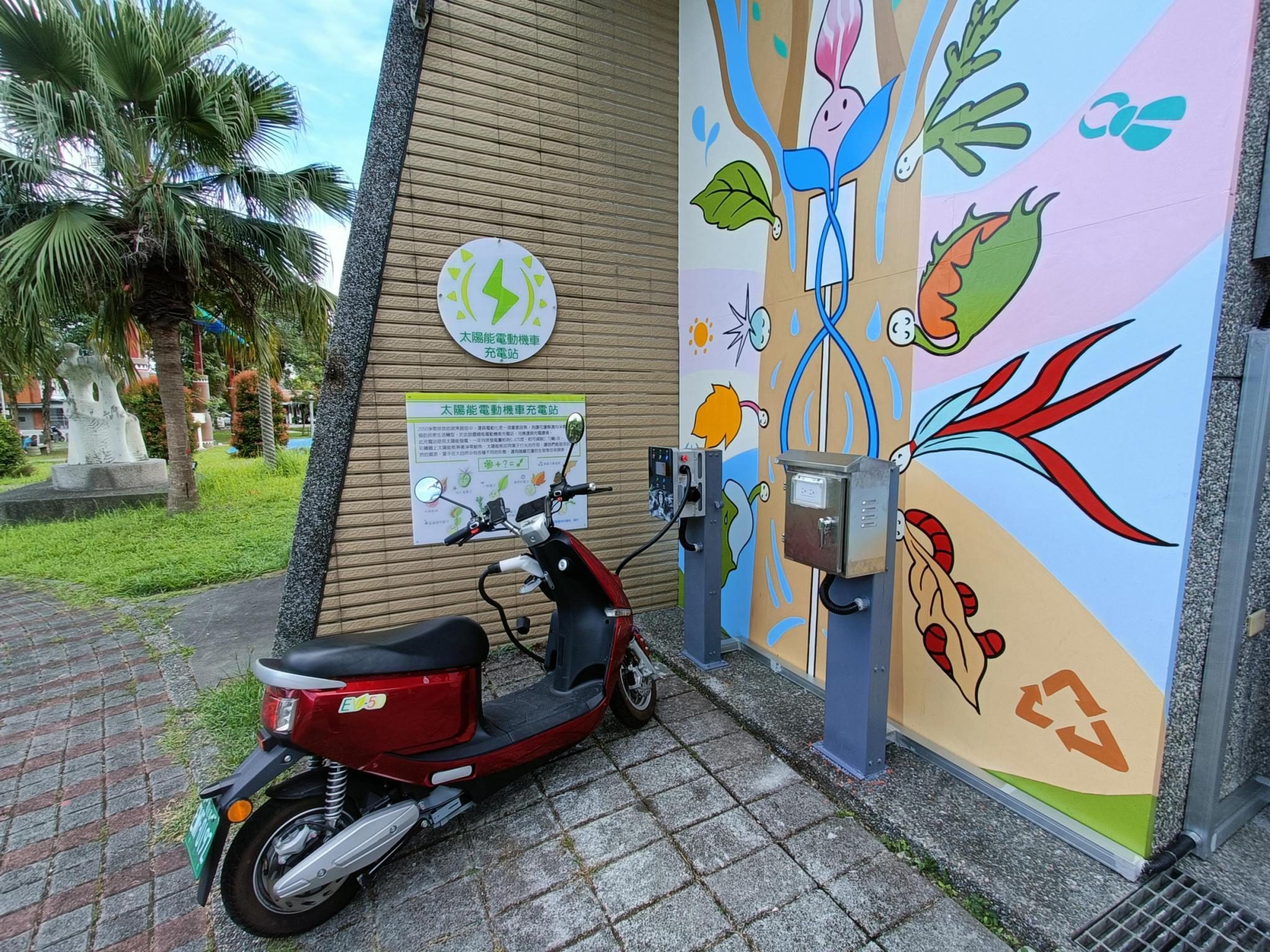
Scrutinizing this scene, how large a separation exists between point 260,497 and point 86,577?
384 cm

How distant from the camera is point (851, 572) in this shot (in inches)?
80.0

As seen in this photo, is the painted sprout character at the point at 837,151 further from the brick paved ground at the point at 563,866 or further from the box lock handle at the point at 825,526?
the brick paved ground at the point at 563,866

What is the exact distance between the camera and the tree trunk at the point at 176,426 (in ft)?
22.5

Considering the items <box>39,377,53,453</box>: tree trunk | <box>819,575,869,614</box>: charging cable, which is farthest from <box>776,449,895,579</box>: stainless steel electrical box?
<box>39,377,53,453</box>: tree trunk

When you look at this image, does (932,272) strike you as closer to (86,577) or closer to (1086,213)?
(1086,213)

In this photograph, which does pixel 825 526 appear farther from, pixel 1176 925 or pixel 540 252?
pixel 540 252

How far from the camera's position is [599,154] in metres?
3.62

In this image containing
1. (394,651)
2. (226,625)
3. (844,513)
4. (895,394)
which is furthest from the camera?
(226,625)

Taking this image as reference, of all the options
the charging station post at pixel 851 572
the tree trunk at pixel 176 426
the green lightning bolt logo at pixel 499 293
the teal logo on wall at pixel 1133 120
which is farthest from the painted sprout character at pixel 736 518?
the tree trunk at pixel 176 426

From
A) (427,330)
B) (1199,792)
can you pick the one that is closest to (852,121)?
(427,330)

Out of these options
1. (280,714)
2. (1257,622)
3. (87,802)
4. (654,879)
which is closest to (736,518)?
(654,879)

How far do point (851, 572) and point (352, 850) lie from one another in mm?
1771

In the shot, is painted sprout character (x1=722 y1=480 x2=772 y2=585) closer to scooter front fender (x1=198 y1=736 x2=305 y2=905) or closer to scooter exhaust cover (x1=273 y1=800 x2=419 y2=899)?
scooter exhaust cover (x1=273 y1=800 x2=419 y2=899)

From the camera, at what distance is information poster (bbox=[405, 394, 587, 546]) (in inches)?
129
